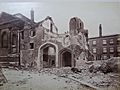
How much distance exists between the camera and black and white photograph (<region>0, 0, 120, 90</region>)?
2066mm

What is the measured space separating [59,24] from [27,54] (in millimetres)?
386

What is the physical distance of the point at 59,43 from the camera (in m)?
2.11

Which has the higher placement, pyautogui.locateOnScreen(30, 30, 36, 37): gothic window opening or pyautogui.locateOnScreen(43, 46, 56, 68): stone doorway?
pyautogui.locateOnScreen(30, 30, 36, 37): gothic window opening

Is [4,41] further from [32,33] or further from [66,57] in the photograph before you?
[66,57]

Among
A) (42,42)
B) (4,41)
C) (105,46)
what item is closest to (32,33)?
(42,42)

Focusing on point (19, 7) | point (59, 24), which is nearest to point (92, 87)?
point (59, 24)

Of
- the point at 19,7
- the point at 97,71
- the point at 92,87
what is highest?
the point at 19,7

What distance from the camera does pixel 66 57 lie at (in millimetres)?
2066

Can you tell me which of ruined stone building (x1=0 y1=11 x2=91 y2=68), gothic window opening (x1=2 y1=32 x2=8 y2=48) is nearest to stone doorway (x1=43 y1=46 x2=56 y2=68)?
ruined stone building (x1=0 y1=11 x2=91 y2=68)

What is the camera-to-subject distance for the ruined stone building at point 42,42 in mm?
2080

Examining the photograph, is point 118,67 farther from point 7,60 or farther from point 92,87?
point 7,60

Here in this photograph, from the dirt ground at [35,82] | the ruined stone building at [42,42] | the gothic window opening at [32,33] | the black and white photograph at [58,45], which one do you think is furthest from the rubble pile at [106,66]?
the gothic window opening at [32,33]

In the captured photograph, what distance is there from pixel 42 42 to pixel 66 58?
0.85ft

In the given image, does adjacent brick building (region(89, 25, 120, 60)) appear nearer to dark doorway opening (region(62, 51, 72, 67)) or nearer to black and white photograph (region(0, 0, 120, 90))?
black and white photograph (region(0, 0, 120, 90))
